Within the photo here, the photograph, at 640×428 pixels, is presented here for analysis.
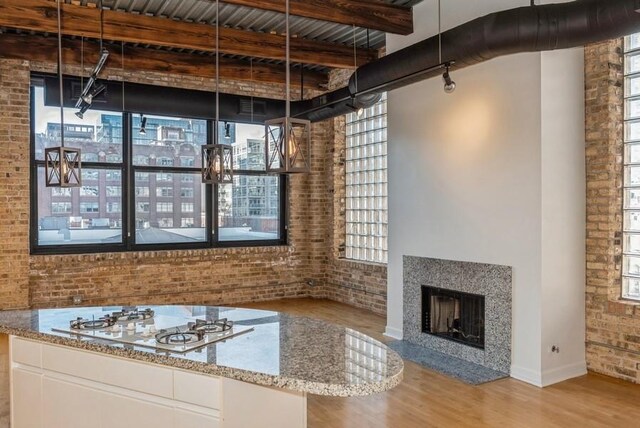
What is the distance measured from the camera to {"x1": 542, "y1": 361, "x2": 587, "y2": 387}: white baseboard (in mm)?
4457

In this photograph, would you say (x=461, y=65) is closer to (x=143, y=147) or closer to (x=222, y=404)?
(x=222, y=404)

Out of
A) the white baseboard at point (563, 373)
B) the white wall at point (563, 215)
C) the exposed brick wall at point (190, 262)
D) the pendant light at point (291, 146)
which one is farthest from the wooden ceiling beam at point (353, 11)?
the white baseboard at point (563, 373)

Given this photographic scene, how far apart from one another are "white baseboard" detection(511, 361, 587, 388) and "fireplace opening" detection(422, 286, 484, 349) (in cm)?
50

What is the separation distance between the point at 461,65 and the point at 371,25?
1569 mm

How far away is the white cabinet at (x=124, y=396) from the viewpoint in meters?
2.31

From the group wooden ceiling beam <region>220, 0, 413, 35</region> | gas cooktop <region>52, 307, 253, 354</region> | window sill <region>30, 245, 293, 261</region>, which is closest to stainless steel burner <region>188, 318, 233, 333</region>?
gas cooktop <region>52, 307, 253, 354</region>

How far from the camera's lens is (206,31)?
241 inches

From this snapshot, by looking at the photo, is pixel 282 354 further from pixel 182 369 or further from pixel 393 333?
pixel 393 333

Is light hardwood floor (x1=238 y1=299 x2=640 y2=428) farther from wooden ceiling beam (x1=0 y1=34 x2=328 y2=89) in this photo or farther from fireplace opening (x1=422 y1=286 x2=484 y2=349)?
wooden ceiling beam (x1=0 y1=34 x2=328 y2=89)

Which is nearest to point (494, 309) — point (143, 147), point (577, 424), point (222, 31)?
point (577, 424)

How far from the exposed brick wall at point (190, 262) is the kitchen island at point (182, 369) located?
402cm

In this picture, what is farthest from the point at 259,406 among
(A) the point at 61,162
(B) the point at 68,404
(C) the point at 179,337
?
(A) the point at 61,162

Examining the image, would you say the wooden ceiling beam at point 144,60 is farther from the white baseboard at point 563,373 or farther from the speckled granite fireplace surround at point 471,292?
the white baseboard at point 563,373

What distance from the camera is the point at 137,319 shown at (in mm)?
3205
